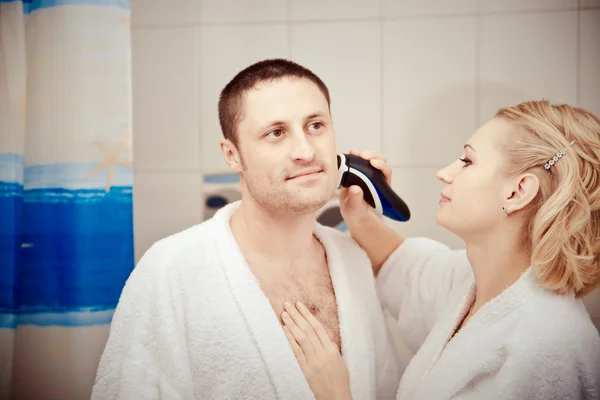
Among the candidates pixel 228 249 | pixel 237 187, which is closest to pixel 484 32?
pixel 237 187

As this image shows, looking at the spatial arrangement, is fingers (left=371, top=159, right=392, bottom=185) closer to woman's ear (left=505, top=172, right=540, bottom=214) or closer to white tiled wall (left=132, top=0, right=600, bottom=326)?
woman's ear (left=505, top=172, right=540, bottom=214)

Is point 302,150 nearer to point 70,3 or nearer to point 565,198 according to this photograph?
point 565,198

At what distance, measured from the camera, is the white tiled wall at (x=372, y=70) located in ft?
4.92

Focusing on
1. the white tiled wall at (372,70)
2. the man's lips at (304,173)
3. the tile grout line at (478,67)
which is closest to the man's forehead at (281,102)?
the man's lips at (304,173)

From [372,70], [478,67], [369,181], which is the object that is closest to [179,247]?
[369,181]

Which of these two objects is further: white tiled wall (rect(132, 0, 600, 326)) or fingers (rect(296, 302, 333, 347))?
white tiled wall (rect(132, 0, 600, 326))

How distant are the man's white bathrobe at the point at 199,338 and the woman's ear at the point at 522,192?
18.0 inches

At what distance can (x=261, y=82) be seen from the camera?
1042 mm

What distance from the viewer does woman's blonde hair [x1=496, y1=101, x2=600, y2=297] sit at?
0.88 metres

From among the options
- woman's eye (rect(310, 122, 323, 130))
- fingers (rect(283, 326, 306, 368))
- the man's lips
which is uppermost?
woman's eye (rect(310, 122, 323, 130))

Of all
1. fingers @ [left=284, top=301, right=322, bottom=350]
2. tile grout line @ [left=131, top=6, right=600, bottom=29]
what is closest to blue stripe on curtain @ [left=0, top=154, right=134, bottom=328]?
fingers @ [left=284, top=301, right=322, bottom=350]

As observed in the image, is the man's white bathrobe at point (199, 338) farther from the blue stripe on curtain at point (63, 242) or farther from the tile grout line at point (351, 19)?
the tile grout line at point (351, 19)

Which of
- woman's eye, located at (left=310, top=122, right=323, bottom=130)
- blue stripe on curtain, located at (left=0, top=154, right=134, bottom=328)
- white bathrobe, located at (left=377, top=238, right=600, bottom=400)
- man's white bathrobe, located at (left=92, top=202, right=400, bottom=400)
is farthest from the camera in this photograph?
blue stripe on curtain, located at (left=0, top=154, right=134, bottom=328)

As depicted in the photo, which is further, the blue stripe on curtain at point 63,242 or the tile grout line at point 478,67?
the tile grout line at point 478,67
